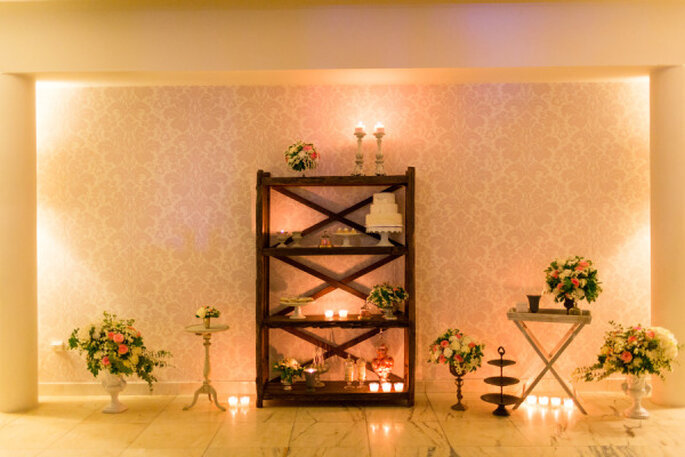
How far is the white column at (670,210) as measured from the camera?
17.8ft

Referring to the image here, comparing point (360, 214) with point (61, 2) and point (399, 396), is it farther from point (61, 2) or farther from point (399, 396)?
point (61, 2)

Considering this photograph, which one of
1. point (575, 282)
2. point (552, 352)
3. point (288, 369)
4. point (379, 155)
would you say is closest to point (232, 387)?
point (288, 369)

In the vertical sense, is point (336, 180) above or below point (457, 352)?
above

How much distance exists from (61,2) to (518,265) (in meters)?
4.55

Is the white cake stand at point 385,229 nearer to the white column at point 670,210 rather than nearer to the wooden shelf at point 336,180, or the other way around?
the wooden shelf at point 336,180

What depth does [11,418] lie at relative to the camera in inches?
211

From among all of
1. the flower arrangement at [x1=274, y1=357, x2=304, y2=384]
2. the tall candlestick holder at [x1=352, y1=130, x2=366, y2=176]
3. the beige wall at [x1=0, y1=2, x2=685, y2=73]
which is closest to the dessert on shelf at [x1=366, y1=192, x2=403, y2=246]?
the tall candlestick holder at [x1=352, y1=130, x2=366, y2=176]

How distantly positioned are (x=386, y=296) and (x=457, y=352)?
75 centimetres

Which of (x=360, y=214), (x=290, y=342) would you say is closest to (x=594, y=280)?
(x=360, y=214)

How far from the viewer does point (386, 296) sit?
5.55m

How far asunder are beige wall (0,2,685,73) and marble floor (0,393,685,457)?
2.89 m

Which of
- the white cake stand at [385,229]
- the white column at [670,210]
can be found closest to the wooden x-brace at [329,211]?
the white cake stand at [385,229]

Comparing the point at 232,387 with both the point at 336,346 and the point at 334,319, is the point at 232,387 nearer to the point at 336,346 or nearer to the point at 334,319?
the point at 336,346

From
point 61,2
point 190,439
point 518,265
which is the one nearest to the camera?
point 190,439
